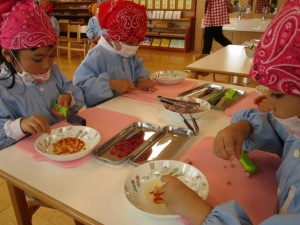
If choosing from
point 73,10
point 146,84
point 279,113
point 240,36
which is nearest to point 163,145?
point 279,113

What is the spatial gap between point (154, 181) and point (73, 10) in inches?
249

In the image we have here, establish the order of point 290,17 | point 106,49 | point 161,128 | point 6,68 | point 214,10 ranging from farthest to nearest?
point 214,10
point 106,49
point 6,68
point 161,128
point 290,17

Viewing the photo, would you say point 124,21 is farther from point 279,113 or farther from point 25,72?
point 279,113

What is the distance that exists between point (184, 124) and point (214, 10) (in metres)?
3.16

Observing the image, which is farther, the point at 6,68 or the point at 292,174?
the point at 6,68

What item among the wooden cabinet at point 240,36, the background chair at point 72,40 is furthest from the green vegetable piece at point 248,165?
the background chair at point 72,40

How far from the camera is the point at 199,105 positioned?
1.12 m

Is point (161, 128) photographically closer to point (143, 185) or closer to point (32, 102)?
point (143, 185)

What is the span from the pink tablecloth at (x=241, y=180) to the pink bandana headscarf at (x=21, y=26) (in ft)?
2.20

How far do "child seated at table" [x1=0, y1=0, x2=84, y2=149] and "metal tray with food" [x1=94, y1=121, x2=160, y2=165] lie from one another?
0.21 m

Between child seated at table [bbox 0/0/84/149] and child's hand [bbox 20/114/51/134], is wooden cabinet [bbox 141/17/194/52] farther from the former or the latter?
child's hand [bbox 20/114/51/134]

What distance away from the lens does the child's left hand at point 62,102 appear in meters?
1.12

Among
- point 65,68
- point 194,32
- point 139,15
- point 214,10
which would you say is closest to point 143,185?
point 139,15

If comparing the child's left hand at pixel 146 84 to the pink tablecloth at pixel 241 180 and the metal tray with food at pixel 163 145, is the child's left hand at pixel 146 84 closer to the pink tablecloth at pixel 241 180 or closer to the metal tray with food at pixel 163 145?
the metal tray with food at pixel 163 145
